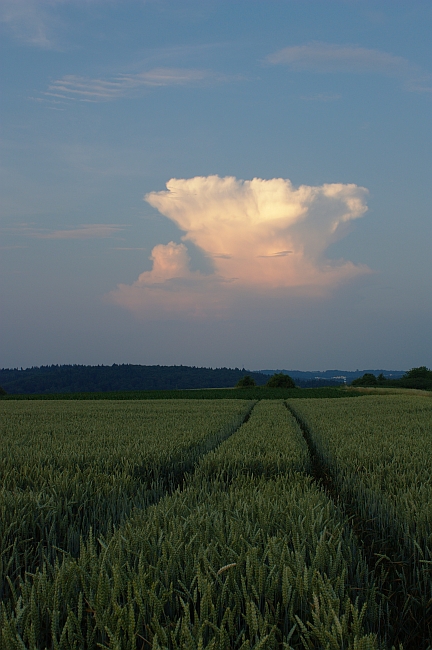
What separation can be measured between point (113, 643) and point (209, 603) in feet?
1.58

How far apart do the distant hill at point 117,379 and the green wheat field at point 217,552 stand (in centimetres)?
10462

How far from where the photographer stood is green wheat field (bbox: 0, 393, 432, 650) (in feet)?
5.72

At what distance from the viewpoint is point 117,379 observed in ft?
378

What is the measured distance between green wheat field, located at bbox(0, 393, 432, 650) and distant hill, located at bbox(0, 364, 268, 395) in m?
105

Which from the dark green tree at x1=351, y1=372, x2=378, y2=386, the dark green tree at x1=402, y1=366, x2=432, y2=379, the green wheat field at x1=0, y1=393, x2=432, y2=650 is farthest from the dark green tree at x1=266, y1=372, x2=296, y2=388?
the green wheat field at x1=0, y1=393, x2=432, y2=650

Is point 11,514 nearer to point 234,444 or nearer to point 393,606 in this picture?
point 393,606

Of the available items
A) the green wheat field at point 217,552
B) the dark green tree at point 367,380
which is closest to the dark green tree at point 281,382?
the dark green tree at point 367,380

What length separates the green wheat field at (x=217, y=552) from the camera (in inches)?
68.6

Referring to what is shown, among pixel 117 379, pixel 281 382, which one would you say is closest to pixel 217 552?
pixel 281 382

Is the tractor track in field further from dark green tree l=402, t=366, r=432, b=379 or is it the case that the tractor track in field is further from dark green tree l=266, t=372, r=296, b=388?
dark green tree l=402, t=366, r=432, b=379

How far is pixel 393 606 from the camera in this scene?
265 centimetres

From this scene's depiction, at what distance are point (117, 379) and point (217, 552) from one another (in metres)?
117

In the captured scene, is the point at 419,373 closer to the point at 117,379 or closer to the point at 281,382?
the point at 281,382

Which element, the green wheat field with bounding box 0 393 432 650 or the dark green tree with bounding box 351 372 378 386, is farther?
the dark green tree with bounding box 351 372 378 386
